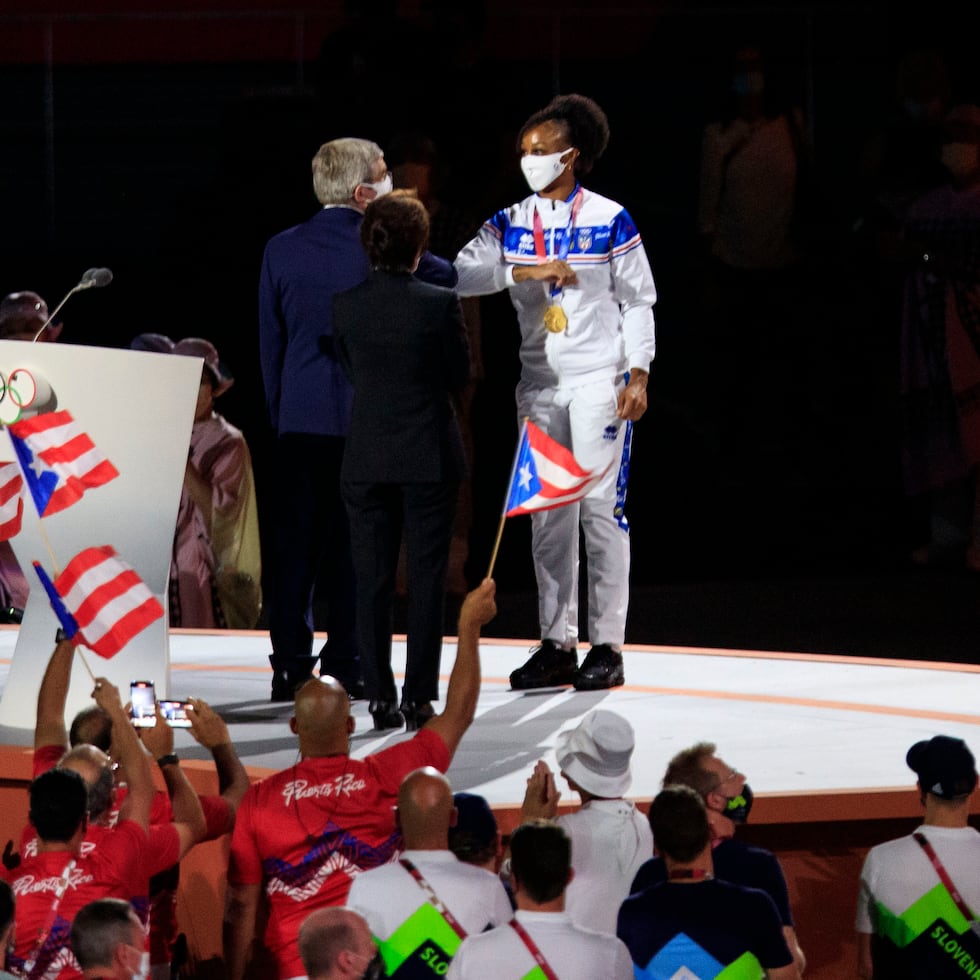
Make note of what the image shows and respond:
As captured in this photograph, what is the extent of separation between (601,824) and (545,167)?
272cm

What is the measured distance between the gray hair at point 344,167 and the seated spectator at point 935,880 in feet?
8.22

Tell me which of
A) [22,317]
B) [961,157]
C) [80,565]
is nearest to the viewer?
[80,565]

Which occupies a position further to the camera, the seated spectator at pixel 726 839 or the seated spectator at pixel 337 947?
the seated spectator at pixel 726 839

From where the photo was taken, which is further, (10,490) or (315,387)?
(315,387)

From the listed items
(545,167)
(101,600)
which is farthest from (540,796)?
(545,167)

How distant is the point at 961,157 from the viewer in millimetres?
9906

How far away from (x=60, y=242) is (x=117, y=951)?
816cm

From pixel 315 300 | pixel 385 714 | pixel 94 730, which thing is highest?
pixel 315 300

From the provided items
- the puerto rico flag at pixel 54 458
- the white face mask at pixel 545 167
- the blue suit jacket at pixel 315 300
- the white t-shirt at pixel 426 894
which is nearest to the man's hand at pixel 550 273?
the white face mask at pixel 545 167

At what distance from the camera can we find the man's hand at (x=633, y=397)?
21.1ft

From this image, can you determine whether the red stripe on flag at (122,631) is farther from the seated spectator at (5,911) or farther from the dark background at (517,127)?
the dark background at (517,127)

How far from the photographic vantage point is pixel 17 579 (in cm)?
870

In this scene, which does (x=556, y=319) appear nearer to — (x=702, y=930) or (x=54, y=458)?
(x=54, y=458)

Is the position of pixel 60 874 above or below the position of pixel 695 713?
above
